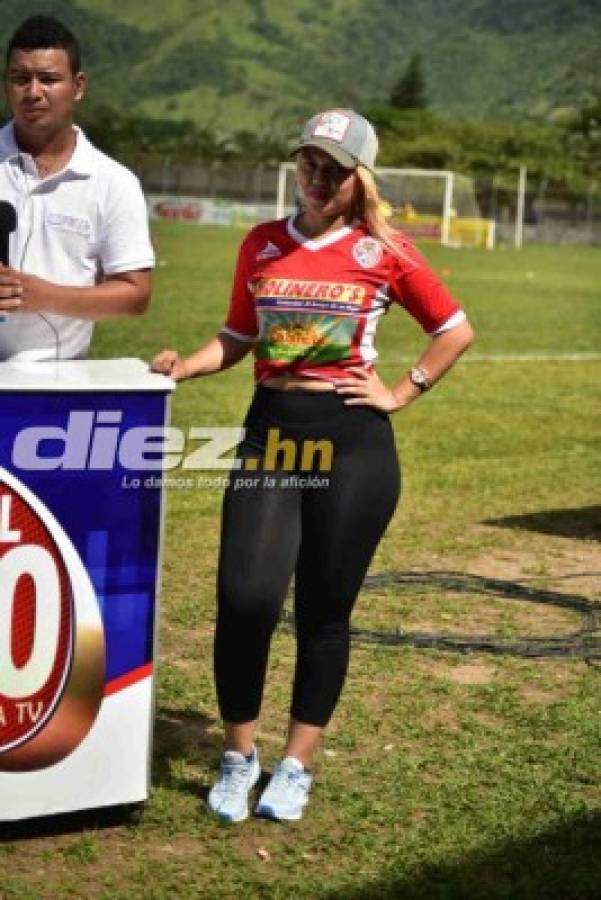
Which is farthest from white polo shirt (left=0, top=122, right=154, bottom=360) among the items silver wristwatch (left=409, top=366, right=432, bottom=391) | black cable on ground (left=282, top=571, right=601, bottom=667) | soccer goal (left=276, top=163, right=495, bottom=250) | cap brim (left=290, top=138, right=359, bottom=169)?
soccer goal (left=276, top=163, right=495, bottom=250)

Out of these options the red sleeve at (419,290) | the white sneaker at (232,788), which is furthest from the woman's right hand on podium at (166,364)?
the white sneaker at (232,788)

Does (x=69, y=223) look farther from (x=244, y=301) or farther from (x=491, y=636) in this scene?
(x=491, y=636)

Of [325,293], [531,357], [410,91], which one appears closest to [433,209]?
[531,357]

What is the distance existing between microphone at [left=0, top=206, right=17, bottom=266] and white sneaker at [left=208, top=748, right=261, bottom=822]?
1.74m

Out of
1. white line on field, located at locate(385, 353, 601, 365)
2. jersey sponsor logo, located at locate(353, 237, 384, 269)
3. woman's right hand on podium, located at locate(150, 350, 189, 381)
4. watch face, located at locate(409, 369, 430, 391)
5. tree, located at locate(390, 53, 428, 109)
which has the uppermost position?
jersey sponsor logo, located at locate(353, 237, 384, 269)

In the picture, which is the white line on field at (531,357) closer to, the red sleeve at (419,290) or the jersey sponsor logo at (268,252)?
the red sleeve at (419,290)

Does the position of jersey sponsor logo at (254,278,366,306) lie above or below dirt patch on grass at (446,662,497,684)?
above

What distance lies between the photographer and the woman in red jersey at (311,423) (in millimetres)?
5199

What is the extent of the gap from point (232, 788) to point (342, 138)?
2068 mm

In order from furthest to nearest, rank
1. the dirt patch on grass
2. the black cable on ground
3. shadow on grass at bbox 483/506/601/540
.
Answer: shadow on grass at bbox 483/506/601/540 < the black cable on ground < the dirt patch on grass

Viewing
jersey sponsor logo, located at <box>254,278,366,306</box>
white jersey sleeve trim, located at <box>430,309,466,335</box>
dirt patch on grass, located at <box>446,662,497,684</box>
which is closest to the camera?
jersey sponsor logo, located at <box>254,278,366,306</box>

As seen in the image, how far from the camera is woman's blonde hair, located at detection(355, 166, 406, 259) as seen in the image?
5.20 metres

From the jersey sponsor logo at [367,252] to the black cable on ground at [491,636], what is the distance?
2.82 metres

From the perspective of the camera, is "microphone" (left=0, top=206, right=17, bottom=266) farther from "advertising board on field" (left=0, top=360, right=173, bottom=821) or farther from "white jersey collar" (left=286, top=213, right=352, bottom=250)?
"white jersey collar" (left=286, top=213, right=352, bottom=250)
